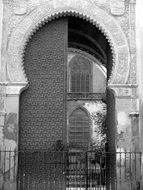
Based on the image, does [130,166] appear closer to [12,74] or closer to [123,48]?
[123,48]

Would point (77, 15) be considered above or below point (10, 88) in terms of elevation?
above

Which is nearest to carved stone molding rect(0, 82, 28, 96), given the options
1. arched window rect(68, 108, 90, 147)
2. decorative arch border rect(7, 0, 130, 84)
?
decorative arch border rect(7, 0, 130, 84)

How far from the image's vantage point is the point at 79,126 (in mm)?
27781

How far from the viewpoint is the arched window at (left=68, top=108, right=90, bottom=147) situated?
90.0ft

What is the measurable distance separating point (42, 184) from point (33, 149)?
763 millimetres

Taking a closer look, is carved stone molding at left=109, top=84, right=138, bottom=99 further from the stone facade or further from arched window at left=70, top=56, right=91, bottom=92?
arched window at left=70, top=56, right=91, bottom=92

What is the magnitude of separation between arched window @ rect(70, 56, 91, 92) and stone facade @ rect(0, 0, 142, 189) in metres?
19.7

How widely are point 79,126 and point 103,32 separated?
18.7 metres

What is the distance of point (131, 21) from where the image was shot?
941 centimetres

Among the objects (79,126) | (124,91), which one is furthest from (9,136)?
(79,126)

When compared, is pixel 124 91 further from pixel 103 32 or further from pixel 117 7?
pixel 117 7

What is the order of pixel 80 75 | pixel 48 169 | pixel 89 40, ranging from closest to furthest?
1. pixel 48 169
2. pixel 89 40
3. pixel 80 75

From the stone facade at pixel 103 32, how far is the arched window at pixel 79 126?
18315 millimetres

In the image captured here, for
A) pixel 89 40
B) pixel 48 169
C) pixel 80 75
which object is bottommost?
pixel 48 169
